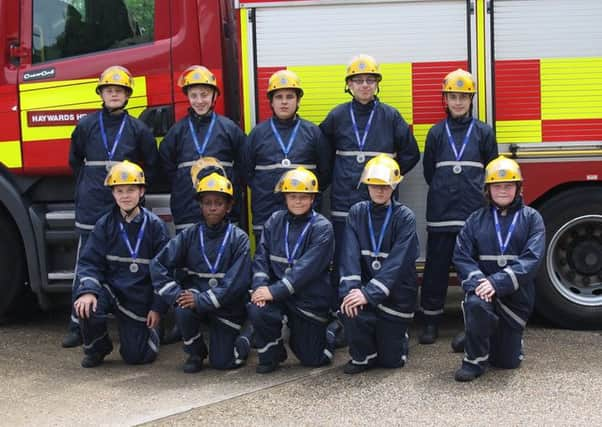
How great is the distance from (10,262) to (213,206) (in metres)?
1.84

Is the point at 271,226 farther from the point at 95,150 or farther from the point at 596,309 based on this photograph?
the point at 596,309

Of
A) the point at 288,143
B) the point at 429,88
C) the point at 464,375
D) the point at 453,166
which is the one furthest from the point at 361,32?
the point at 464,375

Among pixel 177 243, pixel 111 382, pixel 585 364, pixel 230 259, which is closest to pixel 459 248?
pixel 585 364

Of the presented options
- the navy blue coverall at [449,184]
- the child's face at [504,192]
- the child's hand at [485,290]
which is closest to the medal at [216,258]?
the navy blue coverall at [449,184]

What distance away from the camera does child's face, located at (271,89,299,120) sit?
5.60 m

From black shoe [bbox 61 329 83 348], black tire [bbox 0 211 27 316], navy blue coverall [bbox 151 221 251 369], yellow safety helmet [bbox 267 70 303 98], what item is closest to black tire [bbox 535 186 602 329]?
yellow safety helmet [bbox 267 70 303 98]

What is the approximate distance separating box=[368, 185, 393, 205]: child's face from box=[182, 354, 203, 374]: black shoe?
→ 1460mm

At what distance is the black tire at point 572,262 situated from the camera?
19.0ft

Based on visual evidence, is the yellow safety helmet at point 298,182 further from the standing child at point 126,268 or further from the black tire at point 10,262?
the black tire at point 10,262

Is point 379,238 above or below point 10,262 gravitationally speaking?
above

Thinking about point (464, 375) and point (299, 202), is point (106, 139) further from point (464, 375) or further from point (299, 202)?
point (464, 375)

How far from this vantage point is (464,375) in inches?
189

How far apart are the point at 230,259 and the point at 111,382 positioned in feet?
3.36

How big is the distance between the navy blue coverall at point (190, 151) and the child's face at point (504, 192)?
5.67ft
